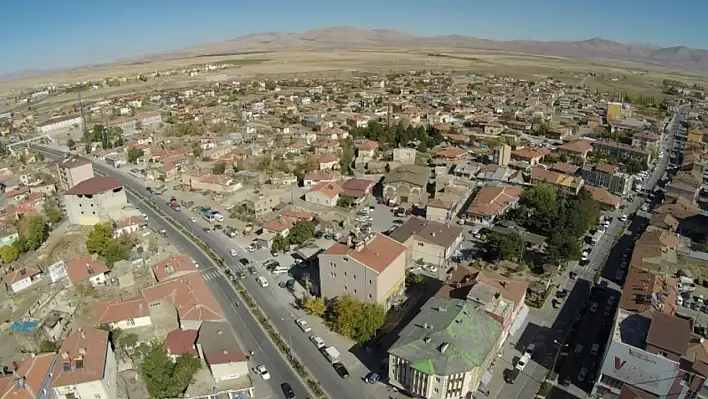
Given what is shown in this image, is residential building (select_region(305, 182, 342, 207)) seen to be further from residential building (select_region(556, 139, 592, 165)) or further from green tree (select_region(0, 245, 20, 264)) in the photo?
residential building (select_region(556, 139, 592, 165))

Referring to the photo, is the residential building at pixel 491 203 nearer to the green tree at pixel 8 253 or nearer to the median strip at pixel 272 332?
the median strip at pixel 272 332

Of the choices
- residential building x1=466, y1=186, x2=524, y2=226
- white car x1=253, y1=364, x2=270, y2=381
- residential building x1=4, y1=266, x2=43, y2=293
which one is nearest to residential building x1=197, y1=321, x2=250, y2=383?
white car x1=253, y1=364, x2=270, y2=381

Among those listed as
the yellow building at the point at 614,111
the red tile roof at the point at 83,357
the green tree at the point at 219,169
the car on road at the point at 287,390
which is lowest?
the car on road at the point at 287,390

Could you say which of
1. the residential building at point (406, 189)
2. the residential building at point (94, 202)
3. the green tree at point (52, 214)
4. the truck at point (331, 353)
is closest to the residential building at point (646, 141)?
the residential building at point (406, 189)

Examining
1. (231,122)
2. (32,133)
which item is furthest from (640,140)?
(32,133)

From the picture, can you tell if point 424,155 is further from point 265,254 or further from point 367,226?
point 265,254

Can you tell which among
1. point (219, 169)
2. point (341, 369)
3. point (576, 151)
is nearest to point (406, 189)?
point (219, 169)

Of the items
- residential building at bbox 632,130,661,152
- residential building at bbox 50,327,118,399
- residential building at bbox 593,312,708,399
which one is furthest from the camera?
residential building at bbox 632,130,661,152
